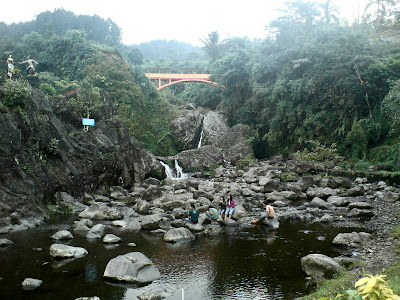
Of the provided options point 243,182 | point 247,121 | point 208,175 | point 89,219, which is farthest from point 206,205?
point 247,121

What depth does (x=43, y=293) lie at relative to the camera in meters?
8.43

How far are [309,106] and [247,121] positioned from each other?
9788 millimetres

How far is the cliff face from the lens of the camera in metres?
15.5

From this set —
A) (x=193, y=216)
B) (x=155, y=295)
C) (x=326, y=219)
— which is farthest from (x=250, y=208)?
(x=155, y=295)

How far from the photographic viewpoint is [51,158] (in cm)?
1973

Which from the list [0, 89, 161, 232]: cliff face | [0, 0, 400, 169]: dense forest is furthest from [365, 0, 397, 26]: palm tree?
[0, 89, 161, 232]: cliff face

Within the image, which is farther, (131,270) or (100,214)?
(100,214)

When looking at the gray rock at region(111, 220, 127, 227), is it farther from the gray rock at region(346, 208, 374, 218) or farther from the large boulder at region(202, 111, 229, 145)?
the large boulder at region(202, 111, 229, 145)

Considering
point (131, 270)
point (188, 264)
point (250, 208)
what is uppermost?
point (131, 270)

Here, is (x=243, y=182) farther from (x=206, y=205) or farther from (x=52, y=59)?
(x=52, y=59)

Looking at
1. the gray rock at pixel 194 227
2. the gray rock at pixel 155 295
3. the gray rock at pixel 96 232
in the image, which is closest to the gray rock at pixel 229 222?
the gray rock at pixel 194 227

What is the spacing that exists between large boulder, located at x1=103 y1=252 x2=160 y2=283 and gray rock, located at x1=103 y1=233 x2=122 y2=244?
3.08 meters

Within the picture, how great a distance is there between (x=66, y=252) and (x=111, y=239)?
6.85 ft

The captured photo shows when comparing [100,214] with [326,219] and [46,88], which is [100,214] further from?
[46,88]
